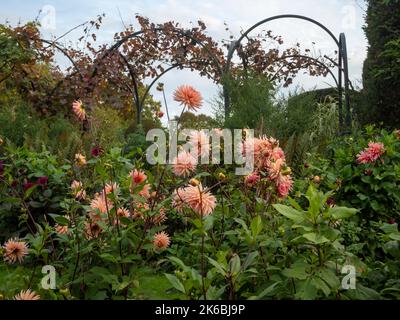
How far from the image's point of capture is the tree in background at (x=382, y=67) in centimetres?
719

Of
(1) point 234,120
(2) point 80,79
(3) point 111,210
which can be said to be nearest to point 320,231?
(3) point 111,210

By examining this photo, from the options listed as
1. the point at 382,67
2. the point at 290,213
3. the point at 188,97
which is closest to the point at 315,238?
the point at 290,213

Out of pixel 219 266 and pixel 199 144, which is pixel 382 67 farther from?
pixel 219 266

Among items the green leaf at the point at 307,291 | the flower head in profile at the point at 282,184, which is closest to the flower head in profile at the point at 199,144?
the flower head in profile at the point at 282,184

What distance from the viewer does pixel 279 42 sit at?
9539mm

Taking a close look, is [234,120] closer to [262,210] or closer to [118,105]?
[118,105]

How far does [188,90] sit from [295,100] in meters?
5.87

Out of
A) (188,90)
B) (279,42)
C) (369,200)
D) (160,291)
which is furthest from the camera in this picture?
(279,42)

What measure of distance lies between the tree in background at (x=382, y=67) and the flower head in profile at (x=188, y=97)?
575cm

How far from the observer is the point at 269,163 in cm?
197

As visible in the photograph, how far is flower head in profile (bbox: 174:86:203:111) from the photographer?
1.84m

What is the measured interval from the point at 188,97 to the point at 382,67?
6022 millimetres

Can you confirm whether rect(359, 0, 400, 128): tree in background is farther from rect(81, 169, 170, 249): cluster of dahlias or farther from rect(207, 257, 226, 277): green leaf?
rect(207, 257, 226, 277): green leaf

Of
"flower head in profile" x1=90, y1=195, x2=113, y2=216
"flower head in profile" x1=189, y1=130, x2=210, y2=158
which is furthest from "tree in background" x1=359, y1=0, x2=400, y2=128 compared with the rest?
"flower head in profile" x1=90, y1=195, x2=113, y2=216
